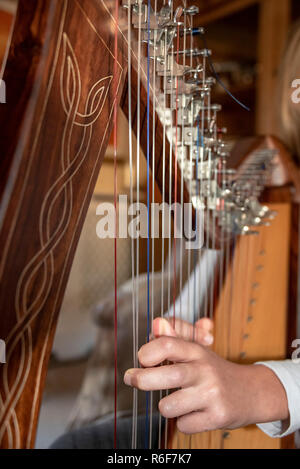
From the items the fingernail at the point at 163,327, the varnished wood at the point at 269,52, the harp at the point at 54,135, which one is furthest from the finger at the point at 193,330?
the varnished wood at the point at 269,52

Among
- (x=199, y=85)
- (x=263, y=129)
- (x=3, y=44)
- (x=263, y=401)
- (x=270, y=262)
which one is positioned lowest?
(x=263, y=401)

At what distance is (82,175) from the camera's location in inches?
13.5

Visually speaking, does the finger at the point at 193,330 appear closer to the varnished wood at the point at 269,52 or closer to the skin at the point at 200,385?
the skin at the point at 200,385

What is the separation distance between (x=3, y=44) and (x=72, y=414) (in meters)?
1.55

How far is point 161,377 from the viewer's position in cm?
38

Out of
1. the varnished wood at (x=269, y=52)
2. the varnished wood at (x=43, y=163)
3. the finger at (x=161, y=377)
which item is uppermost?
the varnished wood at (x=269, y=52)

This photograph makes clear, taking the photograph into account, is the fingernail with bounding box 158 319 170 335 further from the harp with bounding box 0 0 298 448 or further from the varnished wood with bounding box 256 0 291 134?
the varnished wood with bounding box 256 0 291 134

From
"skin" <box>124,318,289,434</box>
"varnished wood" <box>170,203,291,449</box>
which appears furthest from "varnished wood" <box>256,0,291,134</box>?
"skin" <box>124,318,289,434</box>

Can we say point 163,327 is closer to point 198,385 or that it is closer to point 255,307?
→ point 198,385

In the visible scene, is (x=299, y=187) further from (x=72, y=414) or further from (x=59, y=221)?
(x=72, y=414)

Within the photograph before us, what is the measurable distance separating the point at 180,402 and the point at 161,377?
0.04 m

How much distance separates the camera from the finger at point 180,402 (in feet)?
1.32

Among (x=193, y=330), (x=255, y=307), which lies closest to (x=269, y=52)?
(x=255, y=307)

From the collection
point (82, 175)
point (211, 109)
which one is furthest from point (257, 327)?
point (82, 175)
